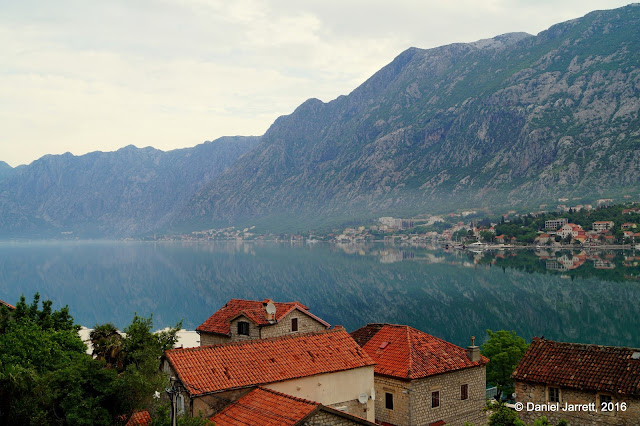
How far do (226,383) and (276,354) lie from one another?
112 inches

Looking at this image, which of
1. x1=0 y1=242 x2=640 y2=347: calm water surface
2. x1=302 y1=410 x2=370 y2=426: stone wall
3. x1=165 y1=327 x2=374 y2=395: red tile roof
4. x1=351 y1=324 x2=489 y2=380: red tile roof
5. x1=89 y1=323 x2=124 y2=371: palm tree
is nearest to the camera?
x1=302 y1=410 x2=370 y2=426: stone wall

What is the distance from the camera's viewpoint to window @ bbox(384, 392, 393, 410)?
80.9ft

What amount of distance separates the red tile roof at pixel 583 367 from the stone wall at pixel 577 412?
0.81 ft

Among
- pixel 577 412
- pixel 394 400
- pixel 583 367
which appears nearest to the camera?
pixel 577 412

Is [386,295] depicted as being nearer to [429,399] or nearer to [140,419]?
[429,399]

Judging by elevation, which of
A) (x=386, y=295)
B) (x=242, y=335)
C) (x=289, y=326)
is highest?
(x=289, y=326)

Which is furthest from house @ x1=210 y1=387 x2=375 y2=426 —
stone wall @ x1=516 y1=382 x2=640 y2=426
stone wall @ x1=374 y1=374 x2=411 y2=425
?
stone wall @ x1=516 y1=382 x2=640 y2=426

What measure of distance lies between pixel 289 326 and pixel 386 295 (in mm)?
66648

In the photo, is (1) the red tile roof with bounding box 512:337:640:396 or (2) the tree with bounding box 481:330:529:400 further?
(2) the tree with bounding box 481:330:529:400

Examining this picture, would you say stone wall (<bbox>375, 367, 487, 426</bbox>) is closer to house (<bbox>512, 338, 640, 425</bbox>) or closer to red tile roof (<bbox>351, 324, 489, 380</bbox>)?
red tile roof (<bbox>351, 324, 489, 380</bbox>)

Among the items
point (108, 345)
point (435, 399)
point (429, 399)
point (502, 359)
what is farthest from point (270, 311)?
point (502, 359)

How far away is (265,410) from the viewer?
16.7 m

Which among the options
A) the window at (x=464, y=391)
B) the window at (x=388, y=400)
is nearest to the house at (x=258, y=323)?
the window at (x=388, y=400)

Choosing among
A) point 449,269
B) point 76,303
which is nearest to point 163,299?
point 76,303
